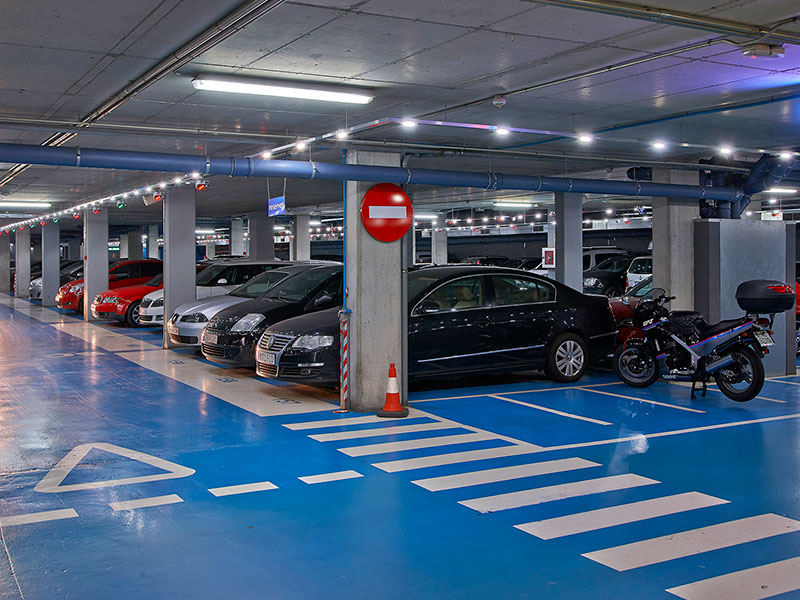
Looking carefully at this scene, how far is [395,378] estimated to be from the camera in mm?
8641

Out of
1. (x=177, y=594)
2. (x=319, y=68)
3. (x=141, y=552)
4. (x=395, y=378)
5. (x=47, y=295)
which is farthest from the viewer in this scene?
(x=47, y=295)

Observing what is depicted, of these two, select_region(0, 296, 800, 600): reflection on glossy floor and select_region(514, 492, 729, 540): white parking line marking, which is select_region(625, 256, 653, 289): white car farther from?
select_region(514, 492, 729, 540): white parking line marking

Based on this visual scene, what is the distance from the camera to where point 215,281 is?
57.0ft

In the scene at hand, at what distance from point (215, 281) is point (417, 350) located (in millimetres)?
→ 8842

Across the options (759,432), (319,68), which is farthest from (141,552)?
(759,432)

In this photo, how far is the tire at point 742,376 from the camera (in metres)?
9.03

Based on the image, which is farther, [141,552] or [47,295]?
[47,295]

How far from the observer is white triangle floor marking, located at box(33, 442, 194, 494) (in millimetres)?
5898

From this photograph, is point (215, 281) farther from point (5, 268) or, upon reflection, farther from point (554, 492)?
point (5, 268)

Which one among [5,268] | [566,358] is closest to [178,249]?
→ [566,358]

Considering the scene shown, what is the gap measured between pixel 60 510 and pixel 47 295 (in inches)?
949

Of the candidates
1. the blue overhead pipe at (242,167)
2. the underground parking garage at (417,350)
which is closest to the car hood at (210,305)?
the underground parking garage at (417,350)

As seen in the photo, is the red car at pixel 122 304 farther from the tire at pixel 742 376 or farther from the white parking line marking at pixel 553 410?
the tire at pixel 742 376

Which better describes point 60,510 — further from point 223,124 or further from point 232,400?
point 223,124
